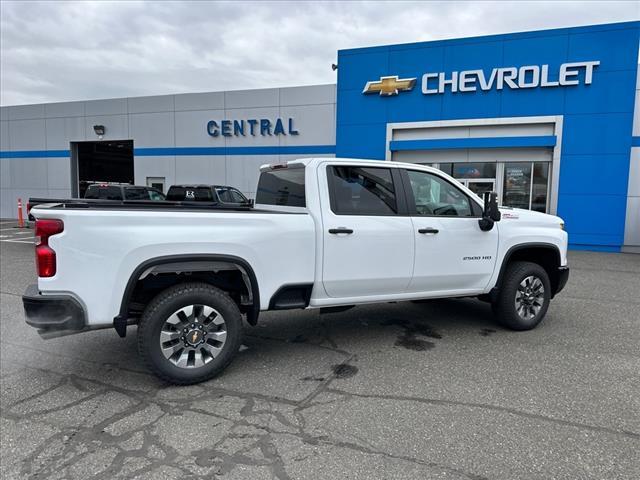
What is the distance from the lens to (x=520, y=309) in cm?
557

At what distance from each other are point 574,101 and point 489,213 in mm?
12077

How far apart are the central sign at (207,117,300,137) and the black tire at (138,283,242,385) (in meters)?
16.5

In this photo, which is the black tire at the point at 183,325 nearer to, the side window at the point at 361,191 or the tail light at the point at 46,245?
the tail light at the point at 46,245

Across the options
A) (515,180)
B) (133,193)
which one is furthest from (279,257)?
(515,180)

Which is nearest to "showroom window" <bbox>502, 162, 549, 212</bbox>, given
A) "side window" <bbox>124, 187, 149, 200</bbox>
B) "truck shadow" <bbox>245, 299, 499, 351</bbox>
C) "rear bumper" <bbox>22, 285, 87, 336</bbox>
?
"truck shadow" <bbox>245, 299, 499, 351</bbox>

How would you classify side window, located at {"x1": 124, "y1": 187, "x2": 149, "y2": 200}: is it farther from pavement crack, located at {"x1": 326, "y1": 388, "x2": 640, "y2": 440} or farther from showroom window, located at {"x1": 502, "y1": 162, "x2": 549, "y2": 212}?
pavement crack, located at {"x1": 326, "y1": 388, "x2": 640, "y2": 440}

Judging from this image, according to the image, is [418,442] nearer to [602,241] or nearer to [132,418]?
[132,418]

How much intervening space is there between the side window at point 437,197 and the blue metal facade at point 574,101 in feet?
38.3

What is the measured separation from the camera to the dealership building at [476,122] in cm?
1448

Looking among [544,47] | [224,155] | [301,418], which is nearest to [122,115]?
[224,155]

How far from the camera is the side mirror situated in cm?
502

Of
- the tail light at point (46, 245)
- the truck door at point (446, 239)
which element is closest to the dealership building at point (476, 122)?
the truck door at point (446, 239)

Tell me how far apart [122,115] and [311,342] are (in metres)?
21.2

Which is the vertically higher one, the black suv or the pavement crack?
the black suv
